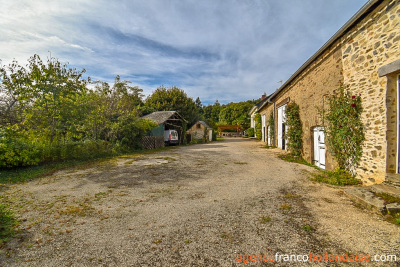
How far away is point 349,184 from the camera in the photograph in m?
5.60

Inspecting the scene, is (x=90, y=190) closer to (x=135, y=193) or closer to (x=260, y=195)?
(x=135, y=193)

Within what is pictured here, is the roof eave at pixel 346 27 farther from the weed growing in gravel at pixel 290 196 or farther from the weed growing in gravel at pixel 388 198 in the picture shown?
the weed growing in gravel at pixel 290 196

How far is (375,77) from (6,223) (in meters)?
9.07

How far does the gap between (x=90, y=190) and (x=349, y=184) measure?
25.4 feet

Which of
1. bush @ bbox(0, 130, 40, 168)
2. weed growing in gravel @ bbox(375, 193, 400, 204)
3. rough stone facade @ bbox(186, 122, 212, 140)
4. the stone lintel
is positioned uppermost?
the stone lintel

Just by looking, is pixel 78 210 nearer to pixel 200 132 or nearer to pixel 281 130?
pixel 281 130

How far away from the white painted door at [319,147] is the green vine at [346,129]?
122 centimetres

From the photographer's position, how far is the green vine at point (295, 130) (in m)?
10.5

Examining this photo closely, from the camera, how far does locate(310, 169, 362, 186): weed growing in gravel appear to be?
5621mm

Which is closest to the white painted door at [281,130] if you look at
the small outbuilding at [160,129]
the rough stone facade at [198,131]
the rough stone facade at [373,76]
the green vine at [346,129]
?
the rough stone facade at [373,76]

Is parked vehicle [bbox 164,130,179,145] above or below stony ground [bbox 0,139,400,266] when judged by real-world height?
above

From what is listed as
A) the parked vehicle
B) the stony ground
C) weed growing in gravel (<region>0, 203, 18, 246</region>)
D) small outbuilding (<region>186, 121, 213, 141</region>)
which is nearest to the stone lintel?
the stony ground

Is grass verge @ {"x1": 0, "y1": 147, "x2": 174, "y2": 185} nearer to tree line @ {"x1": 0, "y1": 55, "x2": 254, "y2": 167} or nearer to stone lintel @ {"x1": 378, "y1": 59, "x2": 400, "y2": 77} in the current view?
tree line @ {"x1": 0, "y1": 55, "x2": 254, "y2": 167}

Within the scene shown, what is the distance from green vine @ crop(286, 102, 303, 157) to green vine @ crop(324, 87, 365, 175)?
3.55 m
